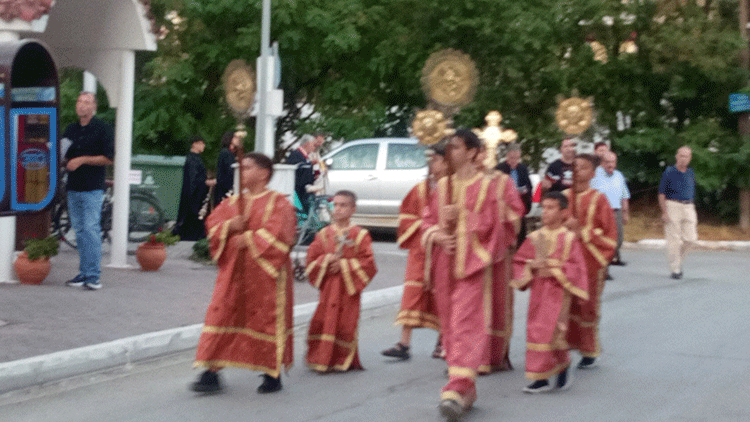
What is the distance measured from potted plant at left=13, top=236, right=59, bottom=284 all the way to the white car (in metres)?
7.85

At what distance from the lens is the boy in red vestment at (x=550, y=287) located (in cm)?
755

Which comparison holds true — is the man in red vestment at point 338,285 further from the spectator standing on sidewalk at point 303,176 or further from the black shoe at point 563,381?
the spectator standing on sidewalk at point 303,176

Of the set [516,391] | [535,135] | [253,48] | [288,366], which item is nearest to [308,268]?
[288,366]

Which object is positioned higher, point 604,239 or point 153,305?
point 604,239

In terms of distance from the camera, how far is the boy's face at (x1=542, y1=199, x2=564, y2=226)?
784 cm

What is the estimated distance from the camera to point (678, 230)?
50.0 ft

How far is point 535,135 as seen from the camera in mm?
23484

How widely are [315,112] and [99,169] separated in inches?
522

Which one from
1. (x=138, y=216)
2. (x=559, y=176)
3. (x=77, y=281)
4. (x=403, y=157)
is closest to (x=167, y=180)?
(x=138, y=216)

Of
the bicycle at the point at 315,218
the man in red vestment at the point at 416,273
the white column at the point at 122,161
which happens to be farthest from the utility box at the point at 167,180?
the man in red vestment at the point at 416,273

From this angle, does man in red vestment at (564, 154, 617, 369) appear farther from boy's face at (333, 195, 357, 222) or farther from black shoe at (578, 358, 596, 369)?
boy's face at (333, 195, 357, 222)

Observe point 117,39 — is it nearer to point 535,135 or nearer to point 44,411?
point 44,411

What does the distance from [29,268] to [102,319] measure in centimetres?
218

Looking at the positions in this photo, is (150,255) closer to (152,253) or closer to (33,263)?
(152,253)
